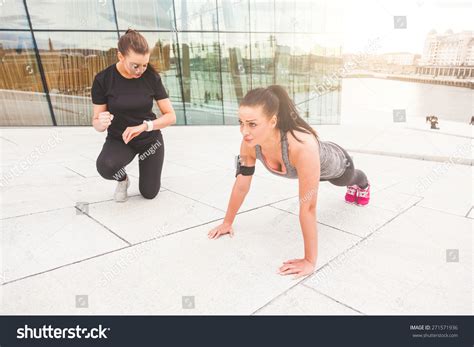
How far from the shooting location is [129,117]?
3.06 meters

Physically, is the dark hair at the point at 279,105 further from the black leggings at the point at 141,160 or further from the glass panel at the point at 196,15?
the glass panel at the point at 196,15

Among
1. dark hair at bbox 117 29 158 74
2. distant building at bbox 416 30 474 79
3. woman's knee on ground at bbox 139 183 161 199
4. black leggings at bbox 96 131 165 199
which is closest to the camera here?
dark hair at bbox 117 29 158 74

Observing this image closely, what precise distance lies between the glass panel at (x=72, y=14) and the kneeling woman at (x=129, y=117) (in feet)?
26.3

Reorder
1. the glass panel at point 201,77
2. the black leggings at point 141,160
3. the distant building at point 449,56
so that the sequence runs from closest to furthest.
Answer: the black leggings at point 141,160 → the glass panel at point 201,77 → the distant building at point 449,56

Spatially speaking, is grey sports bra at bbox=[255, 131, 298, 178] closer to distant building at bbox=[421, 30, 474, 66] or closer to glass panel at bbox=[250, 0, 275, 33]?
glass panel at bbox=[250, 0, 275, 33]

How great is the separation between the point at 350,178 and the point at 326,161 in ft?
1.68

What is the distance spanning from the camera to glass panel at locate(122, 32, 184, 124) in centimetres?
1062

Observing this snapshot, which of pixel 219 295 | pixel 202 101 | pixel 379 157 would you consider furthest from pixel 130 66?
pixel 202 101

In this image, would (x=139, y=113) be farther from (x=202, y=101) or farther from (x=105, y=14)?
(x=202, y=101)

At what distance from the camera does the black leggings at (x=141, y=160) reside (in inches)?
122

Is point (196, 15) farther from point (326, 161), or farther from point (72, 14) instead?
point (326, 161)

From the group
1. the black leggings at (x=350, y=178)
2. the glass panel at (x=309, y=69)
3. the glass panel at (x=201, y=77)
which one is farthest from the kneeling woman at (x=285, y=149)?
the glass panel at (x=309, y=69)

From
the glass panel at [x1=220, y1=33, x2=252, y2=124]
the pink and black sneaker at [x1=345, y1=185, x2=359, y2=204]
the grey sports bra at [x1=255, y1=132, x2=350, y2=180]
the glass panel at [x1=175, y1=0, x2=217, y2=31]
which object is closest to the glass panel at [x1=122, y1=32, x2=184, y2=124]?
the glass panel at [x1=175, y1=0, x2=217, y2=31]

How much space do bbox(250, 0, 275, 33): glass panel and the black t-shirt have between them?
406 inches
